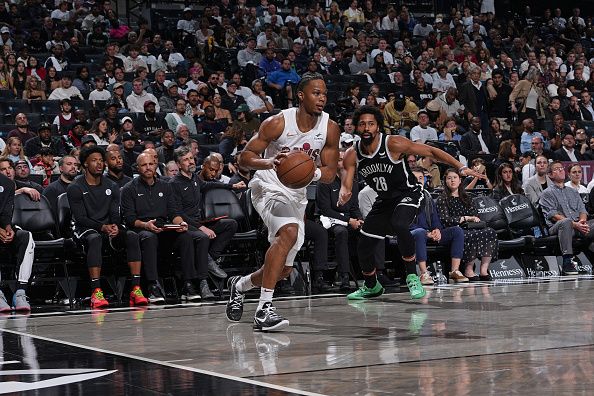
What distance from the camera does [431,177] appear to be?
14.3 meters

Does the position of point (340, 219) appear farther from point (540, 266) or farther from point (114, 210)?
point (540, 266)

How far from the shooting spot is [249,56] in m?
18.5

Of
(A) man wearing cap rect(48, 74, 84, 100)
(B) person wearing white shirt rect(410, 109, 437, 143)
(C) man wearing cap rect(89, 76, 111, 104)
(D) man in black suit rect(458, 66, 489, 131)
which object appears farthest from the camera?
(D) man in black suit rect(458, 66, 489, 131)

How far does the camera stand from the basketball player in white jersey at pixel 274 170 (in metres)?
6.99

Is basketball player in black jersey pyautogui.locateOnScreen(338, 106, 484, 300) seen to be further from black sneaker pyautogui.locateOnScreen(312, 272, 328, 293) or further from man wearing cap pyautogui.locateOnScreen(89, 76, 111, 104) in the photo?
man wearing cap pyautogui.locateOnScreen(89, 76, 111, 104)

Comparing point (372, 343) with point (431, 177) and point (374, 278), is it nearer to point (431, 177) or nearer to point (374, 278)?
point (374, 278)

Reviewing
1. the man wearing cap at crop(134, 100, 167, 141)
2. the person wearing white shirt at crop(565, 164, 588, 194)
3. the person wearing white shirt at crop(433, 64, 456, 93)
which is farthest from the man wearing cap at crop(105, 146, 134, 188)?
the person wearing white shirt at crop(433, 64, 456, 93)

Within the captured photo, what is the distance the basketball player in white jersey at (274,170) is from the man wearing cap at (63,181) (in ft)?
11.7

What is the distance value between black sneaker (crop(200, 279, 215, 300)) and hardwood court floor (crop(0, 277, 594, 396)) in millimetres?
718

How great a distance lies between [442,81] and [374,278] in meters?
10.8

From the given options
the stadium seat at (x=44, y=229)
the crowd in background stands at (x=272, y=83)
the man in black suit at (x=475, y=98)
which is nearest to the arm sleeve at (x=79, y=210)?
the stadium seat at (x=44, y=229)

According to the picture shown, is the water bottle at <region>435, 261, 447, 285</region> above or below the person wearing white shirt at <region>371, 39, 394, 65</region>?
below

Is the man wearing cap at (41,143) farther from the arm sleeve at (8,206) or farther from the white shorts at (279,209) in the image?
the white shorts at (279,209)

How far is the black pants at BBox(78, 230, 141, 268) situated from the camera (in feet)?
31.0
